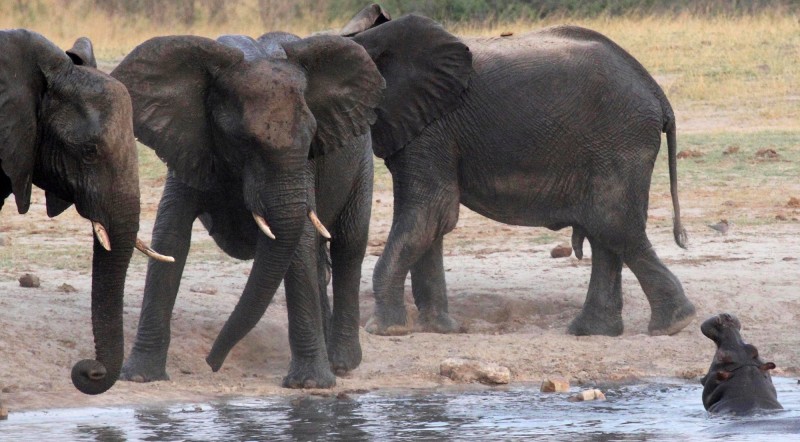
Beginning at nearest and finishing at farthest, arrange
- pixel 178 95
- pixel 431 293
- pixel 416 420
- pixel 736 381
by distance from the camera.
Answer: pixel 416 420 → pixel 736 381 → pixel 178 95 → pixel 431 293

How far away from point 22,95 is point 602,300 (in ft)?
12.8

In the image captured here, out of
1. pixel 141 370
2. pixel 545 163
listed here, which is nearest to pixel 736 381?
pixel 545 163

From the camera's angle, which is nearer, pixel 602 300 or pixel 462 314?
pixel 602 300

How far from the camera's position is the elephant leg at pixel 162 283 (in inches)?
253

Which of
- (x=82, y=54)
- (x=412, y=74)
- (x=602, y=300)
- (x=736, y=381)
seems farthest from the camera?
(x=602, y=300)

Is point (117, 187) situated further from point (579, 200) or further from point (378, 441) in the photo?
point (579, 200)

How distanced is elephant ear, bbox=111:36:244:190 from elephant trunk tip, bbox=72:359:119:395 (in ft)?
5.21

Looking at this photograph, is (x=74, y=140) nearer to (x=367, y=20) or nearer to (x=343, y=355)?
(x=343, y=355)

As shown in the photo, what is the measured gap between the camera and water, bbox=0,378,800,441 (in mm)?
5699

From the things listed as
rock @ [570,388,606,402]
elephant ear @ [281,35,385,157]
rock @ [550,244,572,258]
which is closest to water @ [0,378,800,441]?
rock @ [570,388,606,402]

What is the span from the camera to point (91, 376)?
188 inches

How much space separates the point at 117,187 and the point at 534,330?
3679 mm

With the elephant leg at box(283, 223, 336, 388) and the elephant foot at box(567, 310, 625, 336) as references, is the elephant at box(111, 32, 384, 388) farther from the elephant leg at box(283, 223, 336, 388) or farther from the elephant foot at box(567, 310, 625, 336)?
the elephant foot at box(567, 310, 625, 336)

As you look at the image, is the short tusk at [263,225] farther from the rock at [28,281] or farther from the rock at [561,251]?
the rock at [561,251]
